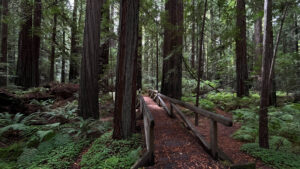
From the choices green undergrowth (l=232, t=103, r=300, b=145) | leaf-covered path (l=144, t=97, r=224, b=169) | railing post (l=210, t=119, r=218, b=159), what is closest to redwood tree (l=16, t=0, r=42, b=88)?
leaf-covered path (l=144, t=97, r=224, b=169)

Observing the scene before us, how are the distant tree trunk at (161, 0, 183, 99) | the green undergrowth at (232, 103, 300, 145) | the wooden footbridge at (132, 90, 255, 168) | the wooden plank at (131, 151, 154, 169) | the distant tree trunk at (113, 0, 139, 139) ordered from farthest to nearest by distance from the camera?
the distant tree trunk at (161, 0, 183, 99) < the green undergrowth at (232, 103, 300, 145) < the distant tree trunk at (113, 0, 139, 139) < the wooden footbridge at (132, 90, 255, 168) < the wooden plank at (131, 151, 154, 169)

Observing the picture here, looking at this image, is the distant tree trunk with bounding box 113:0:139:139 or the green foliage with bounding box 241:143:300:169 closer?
the green foliage with bounding box 241:143:300:169

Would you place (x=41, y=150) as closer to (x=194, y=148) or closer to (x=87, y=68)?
(x=87, y=68)

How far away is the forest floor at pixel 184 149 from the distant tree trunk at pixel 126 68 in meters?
1.07

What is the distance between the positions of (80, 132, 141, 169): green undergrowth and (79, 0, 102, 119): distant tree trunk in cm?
219

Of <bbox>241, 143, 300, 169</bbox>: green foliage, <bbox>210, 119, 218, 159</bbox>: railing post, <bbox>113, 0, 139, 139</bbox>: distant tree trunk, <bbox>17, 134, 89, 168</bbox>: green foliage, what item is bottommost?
<bbox>17, 134, 89, 168</bbox>: green foliage

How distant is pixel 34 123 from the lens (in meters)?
5.42

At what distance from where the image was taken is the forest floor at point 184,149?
9.85 feet

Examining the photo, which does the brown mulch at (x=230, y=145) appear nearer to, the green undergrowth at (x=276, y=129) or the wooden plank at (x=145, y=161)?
the green undergrowth at (x=276, y=129)

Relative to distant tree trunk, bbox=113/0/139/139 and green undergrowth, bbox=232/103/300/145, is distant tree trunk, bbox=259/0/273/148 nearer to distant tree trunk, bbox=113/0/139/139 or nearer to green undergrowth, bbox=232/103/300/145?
green undergrowth, bbox=232/103/300/145

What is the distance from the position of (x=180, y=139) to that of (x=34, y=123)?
5.13 metres

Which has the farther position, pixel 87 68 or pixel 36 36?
pixel 36 36

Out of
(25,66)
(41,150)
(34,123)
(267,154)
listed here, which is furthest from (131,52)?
(25,66)

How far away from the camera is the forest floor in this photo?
9.85 feet
